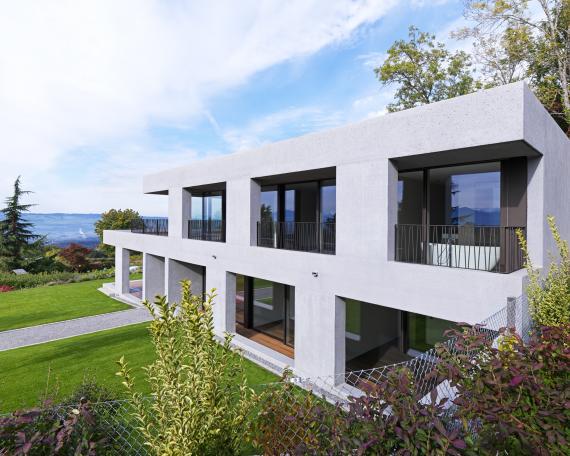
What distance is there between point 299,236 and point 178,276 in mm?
7680

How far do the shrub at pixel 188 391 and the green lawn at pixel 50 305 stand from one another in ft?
57.4

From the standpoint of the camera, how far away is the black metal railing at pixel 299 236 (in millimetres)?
12211

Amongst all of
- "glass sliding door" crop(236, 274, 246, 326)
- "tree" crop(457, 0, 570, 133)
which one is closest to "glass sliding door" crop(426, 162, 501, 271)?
"glass sliding door" crop(236, 274, 246, 326)

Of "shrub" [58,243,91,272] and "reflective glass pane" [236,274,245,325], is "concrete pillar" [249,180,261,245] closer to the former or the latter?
"reflective glass pane" [236,274,245,325]

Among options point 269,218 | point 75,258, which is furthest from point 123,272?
point 75,258

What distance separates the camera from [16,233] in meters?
38.6

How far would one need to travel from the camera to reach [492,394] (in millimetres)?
3191

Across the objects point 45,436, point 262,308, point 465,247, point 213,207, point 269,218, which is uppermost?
point 213,207

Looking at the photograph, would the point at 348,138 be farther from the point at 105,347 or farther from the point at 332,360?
the point at 105,347

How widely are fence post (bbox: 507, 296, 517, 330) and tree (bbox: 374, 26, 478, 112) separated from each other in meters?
27.6

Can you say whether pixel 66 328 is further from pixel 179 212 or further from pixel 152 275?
pixel 179 212

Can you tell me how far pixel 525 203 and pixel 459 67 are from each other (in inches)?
1043

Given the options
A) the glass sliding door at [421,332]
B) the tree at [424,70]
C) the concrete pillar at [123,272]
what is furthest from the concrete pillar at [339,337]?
the tree at [424,70]

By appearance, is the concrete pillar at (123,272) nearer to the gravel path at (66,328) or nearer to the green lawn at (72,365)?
the gravel path at (66,328)
